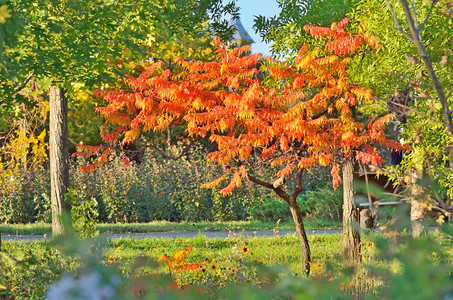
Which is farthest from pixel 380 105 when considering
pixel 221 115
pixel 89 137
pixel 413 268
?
pixel 89 137

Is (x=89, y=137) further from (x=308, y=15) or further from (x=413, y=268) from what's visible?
(x=413, y=268)

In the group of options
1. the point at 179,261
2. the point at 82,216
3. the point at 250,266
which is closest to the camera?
the point at 250,266

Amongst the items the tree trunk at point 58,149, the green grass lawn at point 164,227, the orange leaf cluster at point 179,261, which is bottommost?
the orange leaf cluster at point 179,261

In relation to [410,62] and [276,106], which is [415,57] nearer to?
[410,62]

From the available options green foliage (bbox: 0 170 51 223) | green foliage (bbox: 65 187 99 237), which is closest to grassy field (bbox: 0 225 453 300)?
green foliage (bbox: 65 187 99 237)

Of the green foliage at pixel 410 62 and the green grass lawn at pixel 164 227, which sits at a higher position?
the green foliage at pixel 410 62

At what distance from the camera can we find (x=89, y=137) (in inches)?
770

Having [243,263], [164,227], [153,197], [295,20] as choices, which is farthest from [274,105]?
[153,197]

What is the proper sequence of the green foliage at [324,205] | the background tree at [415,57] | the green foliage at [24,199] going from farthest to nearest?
1. the green foliage at [324,205]
2. the green foliage at [24,199]
3. the background tree at [415,57]

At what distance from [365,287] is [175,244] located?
497 centimetres

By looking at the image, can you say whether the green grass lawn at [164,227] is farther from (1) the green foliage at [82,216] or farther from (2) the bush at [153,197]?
(1) the green foliage at [82,216]

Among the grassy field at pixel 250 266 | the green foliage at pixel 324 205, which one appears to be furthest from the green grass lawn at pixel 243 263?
the green foliage at pixel 324 205

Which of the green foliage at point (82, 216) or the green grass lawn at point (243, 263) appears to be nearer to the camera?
the green grass lawn at point (243, 263)

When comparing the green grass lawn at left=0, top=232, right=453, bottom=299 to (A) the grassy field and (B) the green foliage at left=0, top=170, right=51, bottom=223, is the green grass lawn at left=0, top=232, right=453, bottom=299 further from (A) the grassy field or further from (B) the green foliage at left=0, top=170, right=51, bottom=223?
(B) the green foliage at left=0, top=170, right=51, bottom=223
